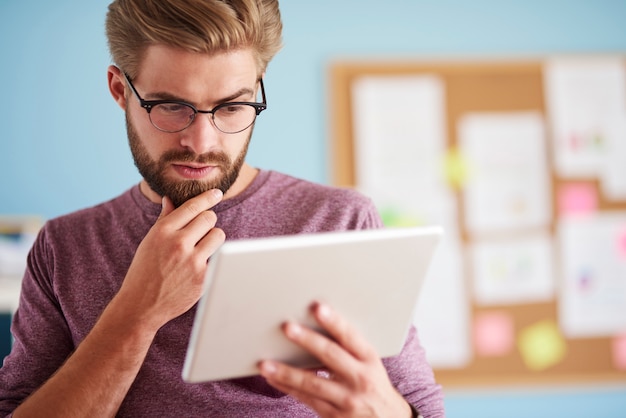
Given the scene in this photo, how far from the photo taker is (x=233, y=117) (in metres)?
1.04

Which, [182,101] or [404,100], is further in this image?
[404,100]

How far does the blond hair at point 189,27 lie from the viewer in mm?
991

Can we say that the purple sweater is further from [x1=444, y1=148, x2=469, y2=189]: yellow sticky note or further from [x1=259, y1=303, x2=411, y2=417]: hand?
[x1=444, y1=148, x2=469, y2=189]: yellow sticky note

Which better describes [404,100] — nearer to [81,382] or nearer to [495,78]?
[495,78]

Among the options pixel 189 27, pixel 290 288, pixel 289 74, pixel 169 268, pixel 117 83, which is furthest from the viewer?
pixel 289 74

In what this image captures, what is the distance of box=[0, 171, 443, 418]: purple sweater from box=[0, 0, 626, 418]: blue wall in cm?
113

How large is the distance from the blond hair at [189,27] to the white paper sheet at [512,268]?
1491 millimetres

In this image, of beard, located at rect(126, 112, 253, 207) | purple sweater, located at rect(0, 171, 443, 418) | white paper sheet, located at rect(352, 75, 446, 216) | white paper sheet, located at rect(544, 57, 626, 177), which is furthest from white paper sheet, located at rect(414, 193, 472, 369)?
beard, located at rect(126, 112, 253, 207)

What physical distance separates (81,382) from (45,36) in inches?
65.8

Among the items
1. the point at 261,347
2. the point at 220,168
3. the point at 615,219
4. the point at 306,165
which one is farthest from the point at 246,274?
the point at 615,219

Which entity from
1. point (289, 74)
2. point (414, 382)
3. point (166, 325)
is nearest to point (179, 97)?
point (166, 325)

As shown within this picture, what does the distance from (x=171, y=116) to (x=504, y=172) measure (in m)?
1.63

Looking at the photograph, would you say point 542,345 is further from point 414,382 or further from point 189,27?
point 189,27

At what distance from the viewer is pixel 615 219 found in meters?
2.38
